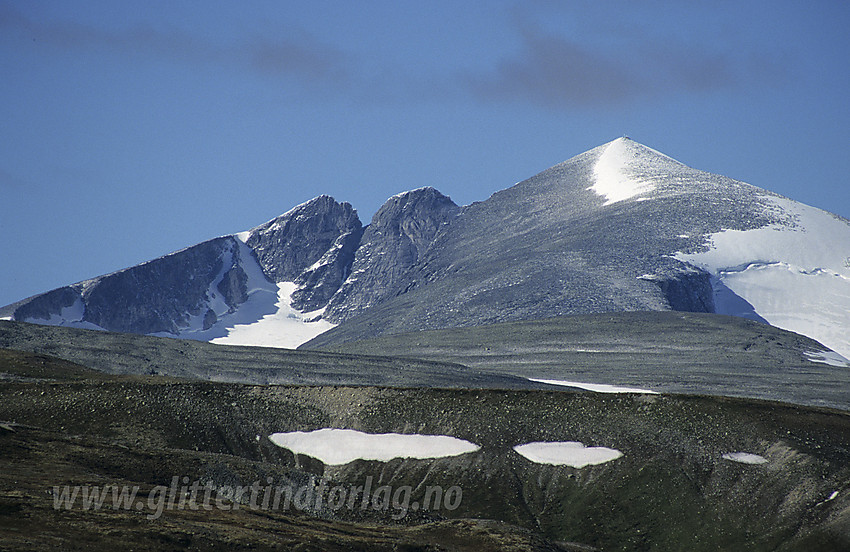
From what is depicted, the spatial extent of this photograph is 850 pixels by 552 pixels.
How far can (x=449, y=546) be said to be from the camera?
1750 inches

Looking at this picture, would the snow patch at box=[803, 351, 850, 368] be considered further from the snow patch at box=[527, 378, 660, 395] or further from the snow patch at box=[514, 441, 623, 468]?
the snow patch at box=[514, 441, 623, 468]

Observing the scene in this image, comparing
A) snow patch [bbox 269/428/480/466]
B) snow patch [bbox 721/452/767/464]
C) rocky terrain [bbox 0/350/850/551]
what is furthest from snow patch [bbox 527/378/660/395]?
snow patch [bbox 721/452/767/464]

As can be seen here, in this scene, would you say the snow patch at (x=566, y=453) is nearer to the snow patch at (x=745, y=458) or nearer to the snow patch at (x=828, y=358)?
the snow patch at (x=745, y=458)

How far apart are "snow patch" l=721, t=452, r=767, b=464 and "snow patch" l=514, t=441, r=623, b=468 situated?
7.00 meters

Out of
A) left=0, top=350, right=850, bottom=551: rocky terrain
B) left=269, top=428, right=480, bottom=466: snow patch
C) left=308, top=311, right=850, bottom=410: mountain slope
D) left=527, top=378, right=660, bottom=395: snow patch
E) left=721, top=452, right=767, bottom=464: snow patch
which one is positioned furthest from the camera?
left=308, top=311, right=850, bottom=410: mountain slope

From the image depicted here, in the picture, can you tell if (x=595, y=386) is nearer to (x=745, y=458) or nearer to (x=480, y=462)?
(x=745, y=458)

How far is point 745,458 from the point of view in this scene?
6450 centimetres

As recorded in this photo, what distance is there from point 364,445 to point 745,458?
2562 cm

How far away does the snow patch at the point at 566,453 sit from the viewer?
66.2 metres

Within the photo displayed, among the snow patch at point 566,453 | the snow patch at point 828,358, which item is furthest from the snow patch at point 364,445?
the snow patch at point 828,358

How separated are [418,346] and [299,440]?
112088 millimetres

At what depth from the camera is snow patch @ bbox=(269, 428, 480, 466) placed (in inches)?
2672

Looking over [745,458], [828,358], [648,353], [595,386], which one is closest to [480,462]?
[745,458]

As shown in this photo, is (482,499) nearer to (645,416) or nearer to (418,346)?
(645,416)
